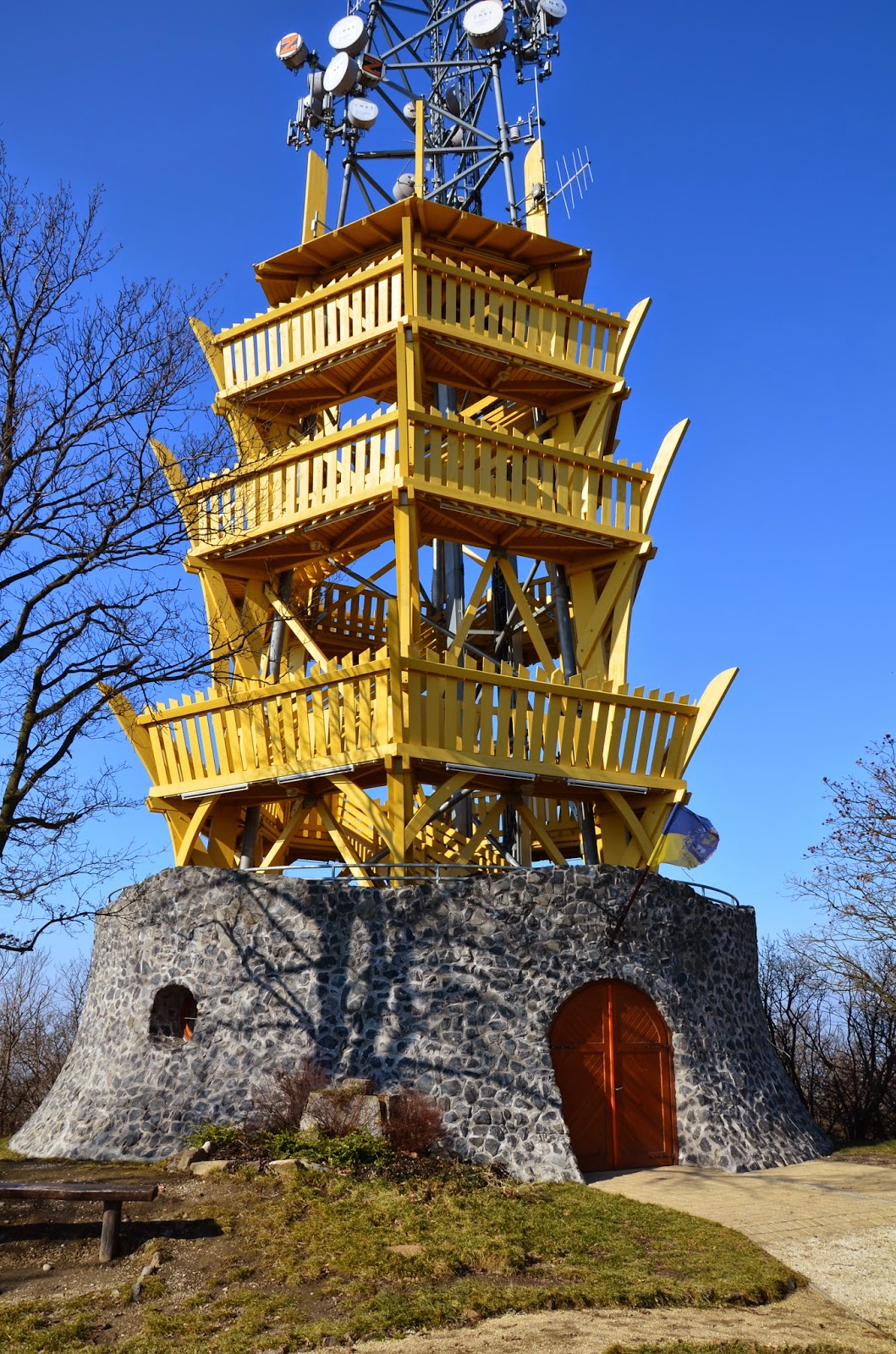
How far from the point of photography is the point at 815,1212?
9242mm

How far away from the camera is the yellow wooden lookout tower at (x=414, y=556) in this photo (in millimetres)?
12242

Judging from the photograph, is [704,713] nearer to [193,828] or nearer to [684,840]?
[684,840]

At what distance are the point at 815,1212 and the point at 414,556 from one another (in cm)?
789

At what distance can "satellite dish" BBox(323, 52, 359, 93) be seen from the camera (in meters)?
17.0

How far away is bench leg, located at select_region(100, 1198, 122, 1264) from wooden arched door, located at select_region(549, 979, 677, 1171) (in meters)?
4.71

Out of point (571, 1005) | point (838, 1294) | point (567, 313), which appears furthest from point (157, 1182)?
point (567, 313)

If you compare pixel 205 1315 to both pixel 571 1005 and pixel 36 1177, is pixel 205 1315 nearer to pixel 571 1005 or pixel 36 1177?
pixel 36 1177

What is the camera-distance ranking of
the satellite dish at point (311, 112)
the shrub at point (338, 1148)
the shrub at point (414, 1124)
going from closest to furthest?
1. the shrub at point (338, 1148)
2. the shrub at point (414, 1124)
3. the satellite dish at point (311, 112)

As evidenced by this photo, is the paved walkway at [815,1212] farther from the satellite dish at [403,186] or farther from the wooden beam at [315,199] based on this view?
the satellite dish at [403,186]

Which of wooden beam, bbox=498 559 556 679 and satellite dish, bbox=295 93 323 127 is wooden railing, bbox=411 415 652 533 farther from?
satellite dish, bbox=295 93 323 127

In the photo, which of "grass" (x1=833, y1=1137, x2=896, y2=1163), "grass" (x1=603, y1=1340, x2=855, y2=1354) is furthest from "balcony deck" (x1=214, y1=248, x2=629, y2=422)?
"grass" (x1=603, y1=1340, x2=855, y2=1354)

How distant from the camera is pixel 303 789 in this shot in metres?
12.9

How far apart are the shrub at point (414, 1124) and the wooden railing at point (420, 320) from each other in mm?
8967

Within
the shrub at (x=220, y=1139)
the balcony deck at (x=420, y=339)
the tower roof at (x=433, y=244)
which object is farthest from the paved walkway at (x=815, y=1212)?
the tower roof at (x=433, y=244)
